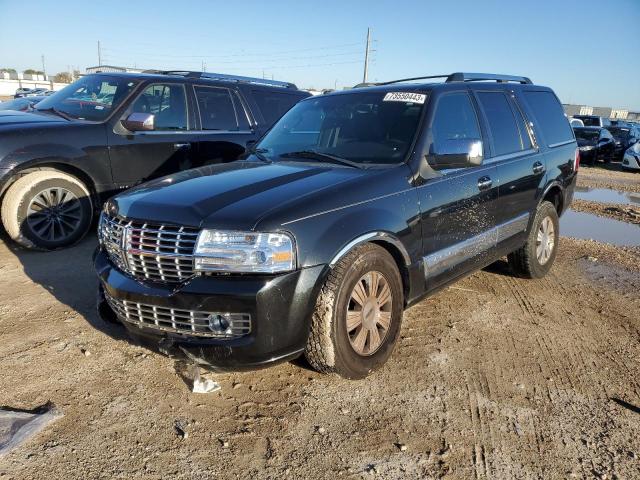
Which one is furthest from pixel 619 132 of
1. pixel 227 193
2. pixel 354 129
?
pixel 227 193

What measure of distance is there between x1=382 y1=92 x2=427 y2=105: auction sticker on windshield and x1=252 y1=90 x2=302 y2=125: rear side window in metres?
3.20

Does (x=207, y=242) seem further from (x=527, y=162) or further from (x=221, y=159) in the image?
(x=221, y=159)

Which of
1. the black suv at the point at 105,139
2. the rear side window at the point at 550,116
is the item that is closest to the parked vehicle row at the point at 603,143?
the rear side window at the point at 550,116

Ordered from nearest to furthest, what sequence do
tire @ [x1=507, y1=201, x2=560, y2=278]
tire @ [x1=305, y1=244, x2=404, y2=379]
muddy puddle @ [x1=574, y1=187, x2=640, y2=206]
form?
tire @ [x1=305, y1=244, x2=404, y2=379] → tire @ [x1=507, y1=201, x2=560, y2=278] → muddy puddle @ [x1=574, y1=187, x2=640, y2=206]

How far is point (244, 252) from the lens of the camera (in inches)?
109

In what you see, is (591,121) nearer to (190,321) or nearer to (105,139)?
(105,139)

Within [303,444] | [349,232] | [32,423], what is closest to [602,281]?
[349,232]

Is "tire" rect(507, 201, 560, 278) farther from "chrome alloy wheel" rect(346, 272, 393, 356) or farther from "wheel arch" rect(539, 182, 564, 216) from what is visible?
"chrome alloy wheel" rect(346, 272, 393, 356)

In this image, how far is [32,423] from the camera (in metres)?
2.78

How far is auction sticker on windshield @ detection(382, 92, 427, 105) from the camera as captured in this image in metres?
3.96

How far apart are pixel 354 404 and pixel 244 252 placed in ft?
3.73

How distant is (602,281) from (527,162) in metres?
1.72

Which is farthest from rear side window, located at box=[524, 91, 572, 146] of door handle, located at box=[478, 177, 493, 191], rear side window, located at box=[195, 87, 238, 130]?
Answer: rear side window, located at box=[195, 87, 238, 130]

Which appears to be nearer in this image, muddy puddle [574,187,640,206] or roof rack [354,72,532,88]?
roof rack [354,72,532,88]
